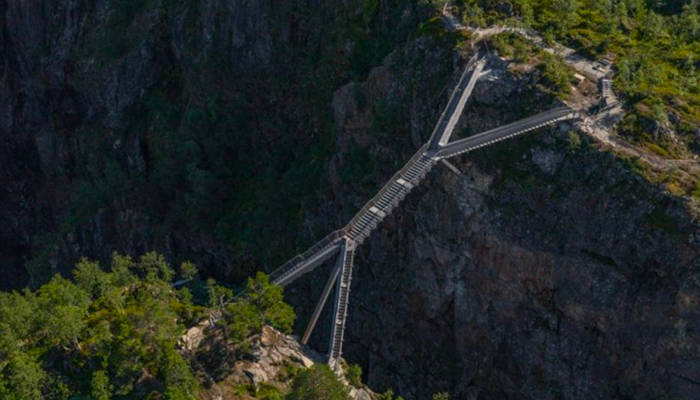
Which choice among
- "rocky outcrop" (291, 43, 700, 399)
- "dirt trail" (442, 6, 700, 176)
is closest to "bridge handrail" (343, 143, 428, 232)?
"rocky outcrop" (291, 43, 700, 399)

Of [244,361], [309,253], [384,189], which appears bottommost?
[244,361]

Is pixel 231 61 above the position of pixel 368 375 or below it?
above

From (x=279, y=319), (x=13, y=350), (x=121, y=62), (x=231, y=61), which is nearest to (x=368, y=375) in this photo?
(x=279, y=319)

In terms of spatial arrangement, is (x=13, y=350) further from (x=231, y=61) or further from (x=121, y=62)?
(x=121, y=62)

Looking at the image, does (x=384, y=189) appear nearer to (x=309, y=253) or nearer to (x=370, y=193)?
(x=370, y=193)

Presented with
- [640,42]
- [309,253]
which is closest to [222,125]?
[309,253]

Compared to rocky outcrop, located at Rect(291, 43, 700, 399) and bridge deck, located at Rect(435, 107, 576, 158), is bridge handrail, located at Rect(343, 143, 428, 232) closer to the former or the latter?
bridge deck, located at Rect(435, 107, 576, 158)

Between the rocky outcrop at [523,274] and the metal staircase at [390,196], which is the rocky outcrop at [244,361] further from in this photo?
the rocky outcrop at [523,274]
